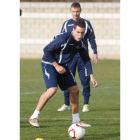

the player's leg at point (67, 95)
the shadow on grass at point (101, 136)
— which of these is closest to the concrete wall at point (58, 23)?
the player's leg at point (67, 95)

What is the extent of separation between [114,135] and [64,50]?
168 cm

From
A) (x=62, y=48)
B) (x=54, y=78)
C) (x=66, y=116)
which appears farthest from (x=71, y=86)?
(x=66, y=116)

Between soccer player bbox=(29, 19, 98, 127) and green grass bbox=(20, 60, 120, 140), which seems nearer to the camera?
green grass bbox=(20, 60, 120, 140)

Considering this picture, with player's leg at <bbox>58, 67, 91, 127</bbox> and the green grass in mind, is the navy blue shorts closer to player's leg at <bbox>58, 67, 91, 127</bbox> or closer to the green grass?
player's leg at <bbox>58, 67, 91, 127</bbox>

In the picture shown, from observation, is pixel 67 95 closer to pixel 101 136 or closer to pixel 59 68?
pixel 59 68

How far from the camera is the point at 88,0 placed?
31438mm

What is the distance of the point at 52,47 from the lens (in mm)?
6773

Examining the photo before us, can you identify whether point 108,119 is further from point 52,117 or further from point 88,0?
point 88,0

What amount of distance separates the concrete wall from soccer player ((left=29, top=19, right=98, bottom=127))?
23518mm

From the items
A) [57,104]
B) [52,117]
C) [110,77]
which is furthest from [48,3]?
[52,117]

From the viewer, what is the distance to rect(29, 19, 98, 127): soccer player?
6.73 m

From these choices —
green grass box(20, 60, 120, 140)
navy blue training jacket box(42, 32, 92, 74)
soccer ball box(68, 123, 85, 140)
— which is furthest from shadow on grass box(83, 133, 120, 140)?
navy blue training jacket box(42, 32, 92, 74)

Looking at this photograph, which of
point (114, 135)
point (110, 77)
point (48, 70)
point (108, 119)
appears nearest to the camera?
point (114, 135)

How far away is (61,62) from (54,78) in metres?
0.31
